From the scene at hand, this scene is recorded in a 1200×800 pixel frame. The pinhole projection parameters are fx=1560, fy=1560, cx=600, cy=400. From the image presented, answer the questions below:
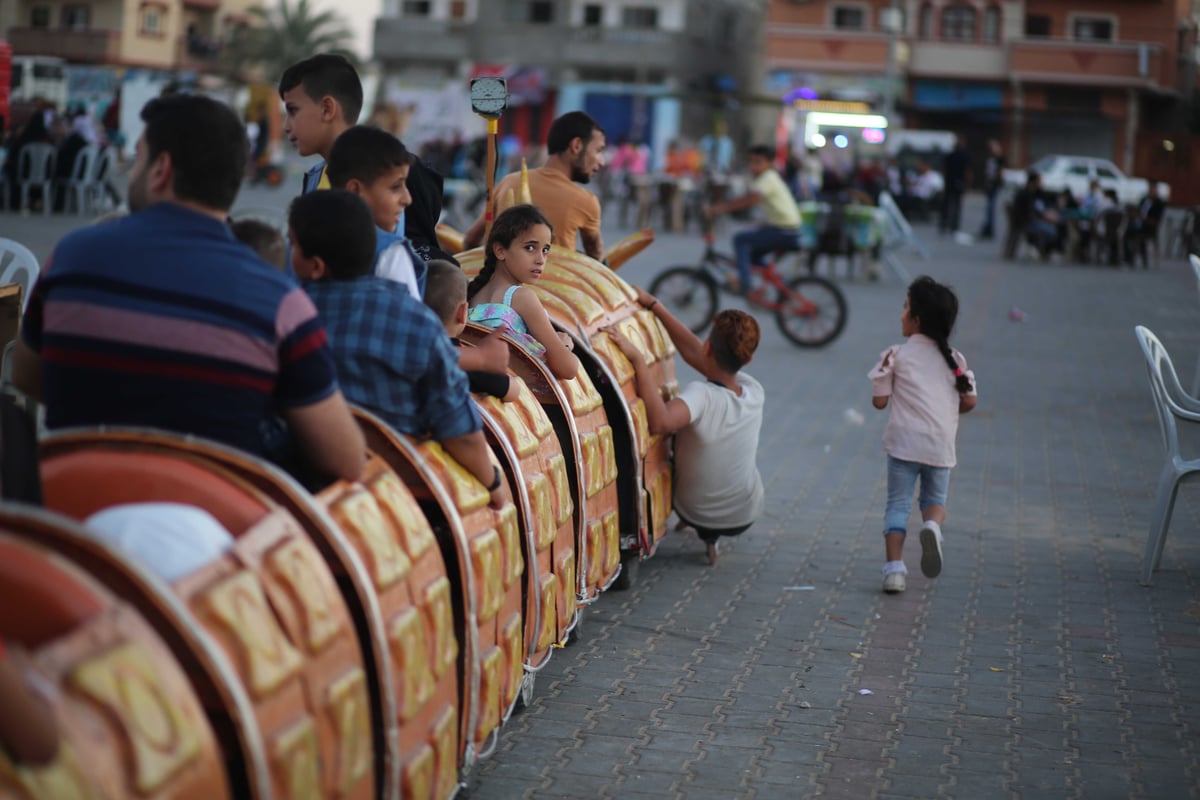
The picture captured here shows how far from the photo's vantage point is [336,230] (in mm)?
3906

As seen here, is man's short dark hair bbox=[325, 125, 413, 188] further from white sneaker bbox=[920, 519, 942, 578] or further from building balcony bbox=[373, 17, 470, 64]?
building balcony bbox=[373, 17, 470, 64]

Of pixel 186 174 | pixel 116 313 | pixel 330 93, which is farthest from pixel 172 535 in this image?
pixel 330 93

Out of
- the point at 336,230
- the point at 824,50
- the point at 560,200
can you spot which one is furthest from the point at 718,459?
the point at 824,50

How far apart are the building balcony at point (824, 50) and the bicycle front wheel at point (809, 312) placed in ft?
139

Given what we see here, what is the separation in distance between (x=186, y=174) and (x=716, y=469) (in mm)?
3957

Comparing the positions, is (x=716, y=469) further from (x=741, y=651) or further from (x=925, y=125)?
(x=925, y=125)

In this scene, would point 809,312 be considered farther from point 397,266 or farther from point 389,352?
point 389,352

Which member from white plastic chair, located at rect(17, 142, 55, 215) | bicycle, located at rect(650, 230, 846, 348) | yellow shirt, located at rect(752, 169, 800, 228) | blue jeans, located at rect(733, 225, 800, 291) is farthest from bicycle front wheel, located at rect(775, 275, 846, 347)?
white plastic chair, located at rect(17, 142, 55, 215)

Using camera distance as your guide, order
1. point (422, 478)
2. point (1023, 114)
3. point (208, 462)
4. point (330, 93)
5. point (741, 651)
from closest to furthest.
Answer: point (208, 462)
point (422, 478)
point (330, 93)
point (741, 651)
point (1023, 114)

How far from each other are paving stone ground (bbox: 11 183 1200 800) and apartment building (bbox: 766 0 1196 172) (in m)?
47.2

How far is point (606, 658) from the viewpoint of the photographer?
18.1 feet

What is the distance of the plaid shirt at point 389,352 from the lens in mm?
3945

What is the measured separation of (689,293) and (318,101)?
1000 cm

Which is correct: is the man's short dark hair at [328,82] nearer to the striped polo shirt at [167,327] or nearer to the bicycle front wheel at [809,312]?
the striped polo shirt at [167,327]
